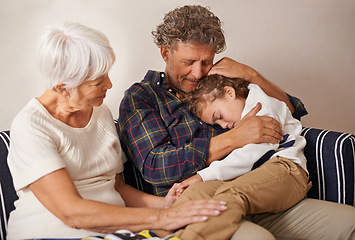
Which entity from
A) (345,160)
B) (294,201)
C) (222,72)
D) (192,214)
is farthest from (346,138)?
(192,214)

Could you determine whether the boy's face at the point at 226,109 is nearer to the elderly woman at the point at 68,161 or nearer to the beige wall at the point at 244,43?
the elderly woman at the point at 68,161

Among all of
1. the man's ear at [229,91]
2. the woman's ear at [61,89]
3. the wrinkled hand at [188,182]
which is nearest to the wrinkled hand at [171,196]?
the wrinkled hand at [188,182]

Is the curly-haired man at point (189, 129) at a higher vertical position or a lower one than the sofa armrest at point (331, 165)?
higher

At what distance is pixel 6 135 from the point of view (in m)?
2.08

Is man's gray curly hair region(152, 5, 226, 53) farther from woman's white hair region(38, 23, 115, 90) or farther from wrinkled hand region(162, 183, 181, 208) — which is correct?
wrinkled hand region(162, 183, 181, 208)

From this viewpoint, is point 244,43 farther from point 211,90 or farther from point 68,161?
point 68,161

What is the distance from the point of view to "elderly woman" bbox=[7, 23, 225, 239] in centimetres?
165

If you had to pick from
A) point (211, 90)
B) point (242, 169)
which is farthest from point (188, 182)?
point (211, 90)

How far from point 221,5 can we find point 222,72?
1022mm

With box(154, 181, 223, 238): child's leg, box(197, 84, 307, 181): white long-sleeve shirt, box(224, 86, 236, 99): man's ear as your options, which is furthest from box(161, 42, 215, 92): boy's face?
box(154, 181, 223, 238): child's leg

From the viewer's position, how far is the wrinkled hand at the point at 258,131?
203 cm

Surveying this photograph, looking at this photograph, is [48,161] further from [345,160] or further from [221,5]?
[221,5]

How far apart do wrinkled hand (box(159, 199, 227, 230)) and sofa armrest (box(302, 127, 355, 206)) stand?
85 cm

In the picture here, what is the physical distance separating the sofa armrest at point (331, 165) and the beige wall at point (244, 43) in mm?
1188
